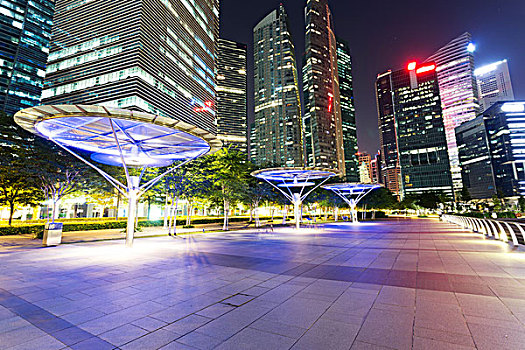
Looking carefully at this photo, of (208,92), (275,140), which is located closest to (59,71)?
(208,92)

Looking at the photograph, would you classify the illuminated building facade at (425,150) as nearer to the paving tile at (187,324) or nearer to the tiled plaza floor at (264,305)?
the tiled plaza floor at (264,305)

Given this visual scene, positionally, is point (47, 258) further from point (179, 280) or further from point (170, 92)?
point (170, 92)

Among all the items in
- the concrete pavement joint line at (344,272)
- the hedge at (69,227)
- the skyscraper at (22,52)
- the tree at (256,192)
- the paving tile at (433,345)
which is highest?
the skyscraper at (22,52)

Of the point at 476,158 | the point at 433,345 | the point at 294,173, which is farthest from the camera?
the point at 476,158

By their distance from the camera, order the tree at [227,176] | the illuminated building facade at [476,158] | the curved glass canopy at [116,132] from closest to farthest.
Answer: the curved glass canopy at [116,132] → the tree at [227,176] → the illuminated building facade at [476,158]

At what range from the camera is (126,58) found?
74.8 metres

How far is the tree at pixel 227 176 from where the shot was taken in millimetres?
28719

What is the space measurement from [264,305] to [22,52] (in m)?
154

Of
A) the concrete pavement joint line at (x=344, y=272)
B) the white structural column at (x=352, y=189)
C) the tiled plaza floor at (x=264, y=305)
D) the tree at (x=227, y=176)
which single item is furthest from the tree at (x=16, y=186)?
the white structural column at (x=352, y=189)

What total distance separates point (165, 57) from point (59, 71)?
36.6 meters

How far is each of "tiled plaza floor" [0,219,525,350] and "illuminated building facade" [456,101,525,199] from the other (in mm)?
164260

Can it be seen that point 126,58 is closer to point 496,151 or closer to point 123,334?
point 123,334

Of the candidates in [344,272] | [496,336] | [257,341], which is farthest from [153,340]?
[344,272]

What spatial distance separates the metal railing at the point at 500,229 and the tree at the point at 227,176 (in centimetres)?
2233
